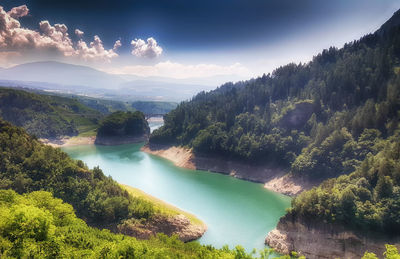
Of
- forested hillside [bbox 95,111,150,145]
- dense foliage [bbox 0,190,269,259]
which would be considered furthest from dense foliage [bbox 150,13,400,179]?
dense foliage [bbox 0,190,269,259]

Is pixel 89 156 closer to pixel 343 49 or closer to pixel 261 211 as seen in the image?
pixel 261 211

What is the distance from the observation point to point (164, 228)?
42062mm

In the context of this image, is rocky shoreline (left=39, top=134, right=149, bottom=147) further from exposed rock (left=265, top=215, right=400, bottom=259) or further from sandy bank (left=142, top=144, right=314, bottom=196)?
exposed rock (left=265, top=215, right=400, bottom=259)

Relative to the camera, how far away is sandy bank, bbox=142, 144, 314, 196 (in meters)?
66.4

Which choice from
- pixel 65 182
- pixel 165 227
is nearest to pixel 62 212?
pixel 65 182

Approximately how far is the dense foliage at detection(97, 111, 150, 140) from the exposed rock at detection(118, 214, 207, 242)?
9655 centimetres

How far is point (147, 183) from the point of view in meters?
73.6

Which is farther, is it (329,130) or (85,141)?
(85,141)

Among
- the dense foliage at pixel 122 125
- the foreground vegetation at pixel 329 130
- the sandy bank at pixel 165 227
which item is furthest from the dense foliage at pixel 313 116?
the sandy bank at pixel 165 227

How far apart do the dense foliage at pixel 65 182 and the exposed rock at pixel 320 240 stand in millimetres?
20801

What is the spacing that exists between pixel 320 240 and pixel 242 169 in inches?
1680

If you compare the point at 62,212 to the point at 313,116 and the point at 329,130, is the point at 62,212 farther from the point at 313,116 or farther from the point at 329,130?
the point at 313,116

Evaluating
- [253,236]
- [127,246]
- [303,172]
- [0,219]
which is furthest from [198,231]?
[303,172]

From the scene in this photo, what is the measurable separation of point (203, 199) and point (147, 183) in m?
19.3
